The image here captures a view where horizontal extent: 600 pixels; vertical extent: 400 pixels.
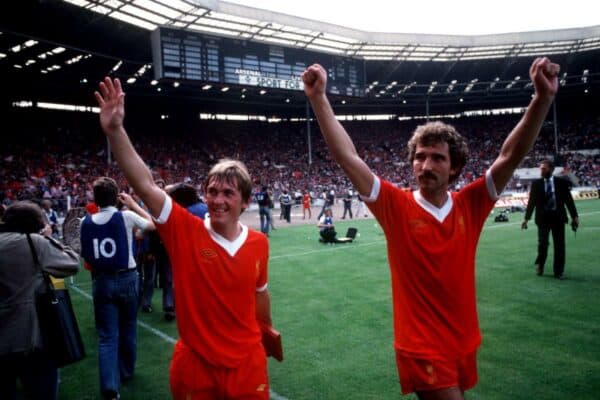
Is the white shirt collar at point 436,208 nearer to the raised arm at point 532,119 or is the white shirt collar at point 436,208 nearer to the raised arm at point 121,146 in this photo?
the raised arm at point 532,119

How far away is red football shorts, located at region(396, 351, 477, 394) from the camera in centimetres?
222

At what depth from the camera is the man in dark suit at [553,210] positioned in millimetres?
8391

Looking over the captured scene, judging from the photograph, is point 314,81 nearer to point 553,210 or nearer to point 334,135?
point 334,135

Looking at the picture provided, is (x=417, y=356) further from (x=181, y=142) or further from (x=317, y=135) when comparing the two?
(x=317, y=135)

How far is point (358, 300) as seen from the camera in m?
7.50

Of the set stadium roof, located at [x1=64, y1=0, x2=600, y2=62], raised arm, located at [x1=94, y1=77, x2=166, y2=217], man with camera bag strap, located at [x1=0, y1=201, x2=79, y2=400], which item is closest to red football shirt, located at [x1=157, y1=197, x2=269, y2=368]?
raised arm, located at [x1=94, y1=77, x2=166, y2=217]

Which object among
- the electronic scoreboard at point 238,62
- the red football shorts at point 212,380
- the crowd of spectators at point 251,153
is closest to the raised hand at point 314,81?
the red football shorts at point 212,380

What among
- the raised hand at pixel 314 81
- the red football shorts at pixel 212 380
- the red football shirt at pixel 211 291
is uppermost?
the raised hand at pixel 314 81

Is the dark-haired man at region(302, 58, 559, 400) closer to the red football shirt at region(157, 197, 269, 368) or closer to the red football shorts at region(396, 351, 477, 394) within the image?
the red football shorts at region(396, 351, 477, 394)

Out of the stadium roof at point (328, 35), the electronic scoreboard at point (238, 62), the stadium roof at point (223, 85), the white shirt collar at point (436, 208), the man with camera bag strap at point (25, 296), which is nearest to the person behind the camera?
the white shirt collar at point (436, 208)

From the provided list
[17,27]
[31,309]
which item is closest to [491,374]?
[31,309]

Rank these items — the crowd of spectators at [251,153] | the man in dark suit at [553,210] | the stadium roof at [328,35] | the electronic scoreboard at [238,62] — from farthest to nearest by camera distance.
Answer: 1. the crowd of spectators at [251,153]
2. the electronic scoreboard at [238,62]
3. the stadium roof at [328,35]
4. the man in dark suit at [553,210]

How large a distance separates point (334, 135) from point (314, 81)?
0.95ft

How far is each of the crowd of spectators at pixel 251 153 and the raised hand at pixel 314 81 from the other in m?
21.3
